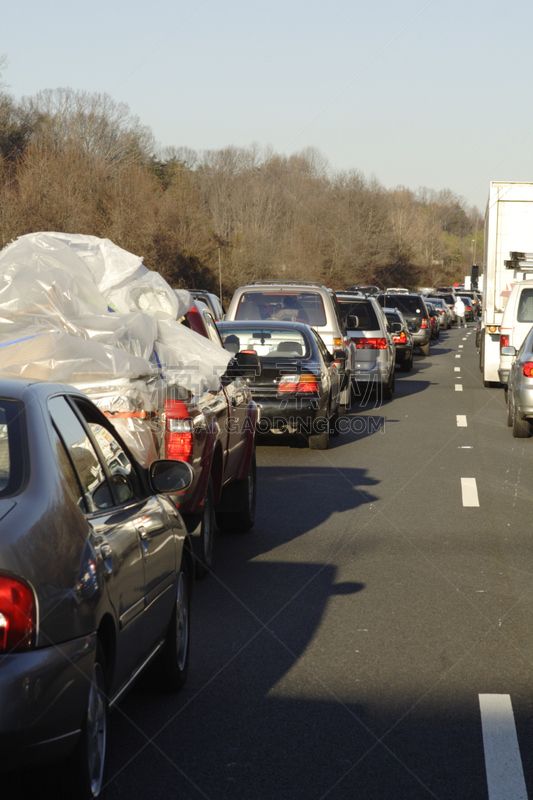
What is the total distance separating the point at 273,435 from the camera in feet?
42.4

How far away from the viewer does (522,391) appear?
45.3 ft

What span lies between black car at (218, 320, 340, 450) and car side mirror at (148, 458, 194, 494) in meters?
7.53

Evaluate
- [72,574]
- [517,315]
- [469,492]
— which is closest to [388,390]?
[517,315]

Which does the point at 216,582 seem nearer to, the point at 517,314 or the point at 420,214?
the point at 517,314

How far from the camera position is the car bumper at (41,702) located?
273 centimetres

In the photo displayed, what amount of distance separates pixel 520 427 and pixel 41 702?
1223 centimetres

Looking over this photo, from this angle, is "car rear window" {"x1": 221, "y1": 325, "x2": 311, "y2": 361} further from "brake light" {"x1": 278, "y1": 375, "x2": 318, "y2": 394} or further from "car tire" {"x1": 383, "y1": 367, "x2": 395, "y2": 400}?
"car tire" {"x1": 383, "y1": 367, "x2": 395, "y2": 400}

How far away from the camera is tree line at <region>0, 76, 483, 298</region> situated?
39.3m

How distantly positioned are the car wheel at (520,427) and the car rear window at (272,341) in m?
3.26

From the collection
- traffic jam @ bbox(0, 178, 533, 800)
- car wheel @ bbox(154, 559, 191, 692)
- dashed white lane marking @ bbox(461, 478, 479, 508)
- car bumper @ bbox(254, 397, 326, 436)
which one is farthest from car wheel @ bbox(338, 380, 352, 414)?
car wheel @ bbox(154, 559, 191, 692)

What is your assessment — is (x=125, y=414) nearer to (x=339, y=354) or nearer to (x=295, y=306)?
(x=339, y=354)

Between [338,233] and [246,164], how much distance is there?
60.9 ft

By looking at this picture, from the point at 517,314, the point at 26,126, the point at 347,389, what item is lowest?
the point at 347,389

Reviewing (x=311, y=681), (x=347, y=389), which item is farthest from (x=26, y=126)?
(x=311, y=681)
